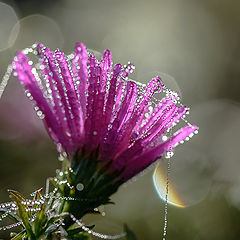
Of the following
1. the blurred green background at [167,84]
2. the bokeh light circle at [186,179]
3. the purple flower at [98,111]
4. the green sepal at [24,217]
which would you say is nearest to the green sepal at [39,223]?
the green sepal at [24,217]

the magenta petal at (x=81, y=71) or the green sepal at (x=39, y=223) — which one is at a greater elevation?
the magenta petal at (x=81, y=71)

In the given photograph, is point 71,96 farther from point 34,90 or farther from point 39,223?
point 39,223

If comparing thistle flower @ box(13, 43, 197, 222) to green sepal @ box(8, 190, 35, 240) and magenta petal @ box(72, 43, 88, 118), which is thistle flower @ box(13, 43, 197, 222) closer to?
magenta petal @ box(72, 43, 88, 118)

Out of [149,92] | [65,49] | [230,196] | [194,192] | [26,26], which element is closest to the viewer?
[149,92]

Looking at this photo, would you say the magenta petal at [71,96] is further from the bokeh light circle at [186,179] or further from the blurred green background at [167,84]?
the bokeh light circle at [186,179]

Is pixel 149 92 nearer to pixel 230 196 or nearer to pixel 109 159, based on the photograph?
pixel 109 159

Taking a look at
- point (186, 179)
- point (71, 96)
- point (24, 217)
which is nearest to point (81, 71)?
point (71, 96)

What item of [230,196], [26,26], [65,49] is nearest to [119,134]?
[230,196]
